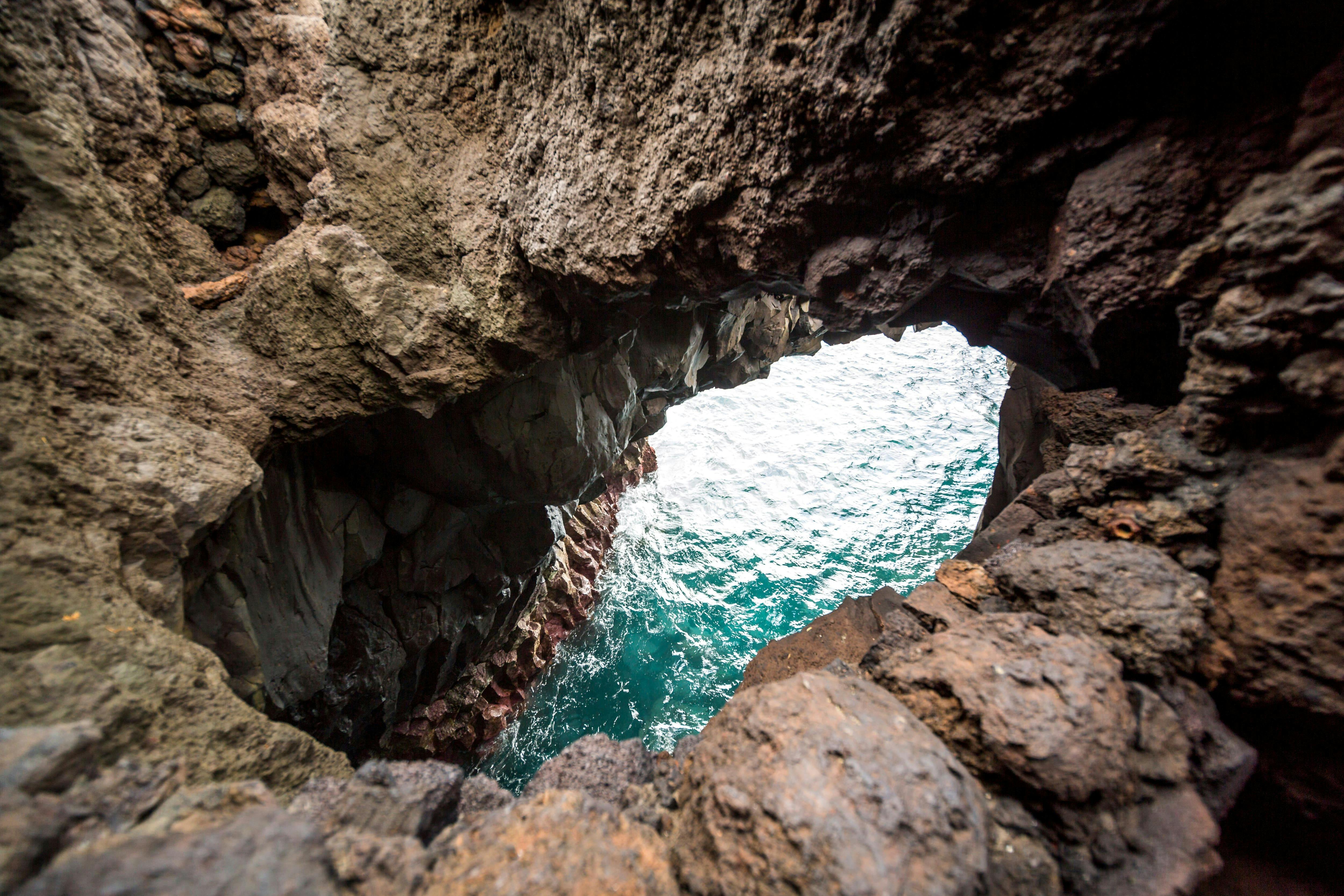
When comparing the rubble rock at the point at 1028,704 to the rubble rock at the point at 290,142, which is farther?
the rubble rock at the point at 290,142

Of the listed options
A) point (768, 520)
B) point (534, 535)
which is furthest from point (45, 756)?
point (768, 520)

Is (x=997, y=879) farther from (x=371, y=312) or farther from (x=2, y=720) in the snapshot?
(x=371, y=312)

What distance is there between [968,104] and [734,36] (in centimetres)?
86

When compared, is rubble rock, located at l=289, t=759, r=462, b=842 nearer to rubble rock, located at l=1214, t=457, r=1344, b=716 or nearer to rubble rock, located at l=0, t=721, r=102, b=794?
rubble rock, located at l=0, t=721, r=102, b=794

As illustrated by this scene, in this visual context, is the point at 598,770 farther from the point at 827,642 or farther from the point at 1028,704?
the point at 827,642

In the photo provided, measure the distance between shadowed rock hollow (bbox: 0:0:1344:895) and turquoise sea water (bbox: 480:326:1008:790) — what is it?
618 cm

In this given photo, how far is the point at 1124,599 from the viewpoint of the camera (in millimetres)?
1319

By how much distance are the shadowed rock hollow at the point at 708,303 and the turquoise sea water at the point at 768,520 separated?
618 cm

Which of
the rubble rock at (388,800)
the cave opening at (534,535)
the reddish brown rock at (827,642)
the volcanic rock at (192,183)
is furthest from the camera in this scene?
the cave opening at (534,535)

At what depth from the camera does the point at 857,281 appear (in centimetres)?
194

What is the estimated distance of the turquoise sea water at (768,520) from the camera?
834cm

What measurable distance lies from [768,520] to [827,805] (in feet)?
37.3

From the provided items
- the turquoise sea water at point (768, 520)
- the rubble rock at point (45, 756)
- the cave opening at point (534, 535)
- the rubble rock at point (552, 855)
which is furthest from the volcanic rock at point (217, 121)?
the turquoise sea water at point (768, 520)

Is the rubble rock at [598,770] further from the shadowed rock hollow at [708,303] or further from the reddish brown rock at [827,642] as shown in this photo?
the reddish brown rock at [827,642]
